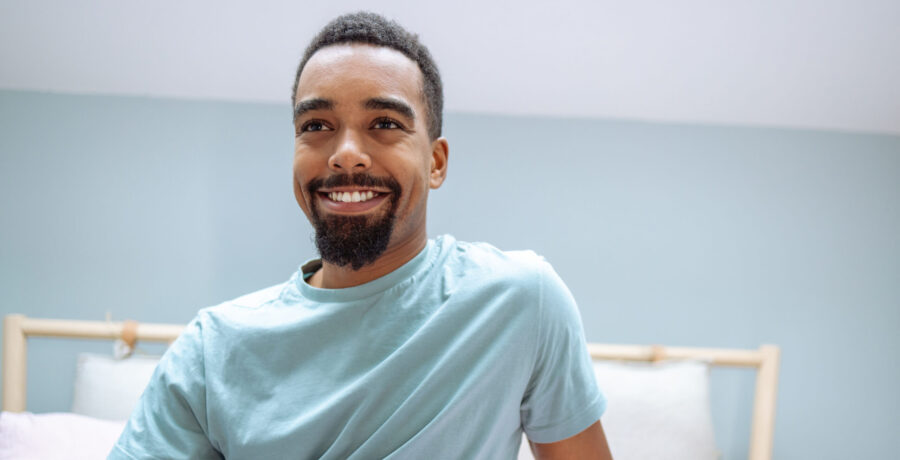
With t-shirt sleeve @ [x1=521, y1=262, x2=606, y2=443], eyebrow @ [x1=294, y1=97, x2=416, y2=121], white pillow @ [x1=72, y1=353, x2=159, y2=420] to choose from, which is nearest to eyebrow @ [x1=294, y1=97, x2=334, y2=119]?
eyebrow @ [x1=294, y1=97, x2=416, y2=121]

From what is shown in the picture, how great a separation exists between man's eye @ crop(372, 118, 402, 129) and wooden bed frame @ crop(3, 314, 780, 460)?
0.86 m

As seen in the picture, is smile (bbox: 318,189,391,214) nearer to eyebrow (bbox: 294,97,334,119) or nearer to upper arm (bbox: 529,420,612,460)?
eyebrow (bbox: 294,97,334,119)

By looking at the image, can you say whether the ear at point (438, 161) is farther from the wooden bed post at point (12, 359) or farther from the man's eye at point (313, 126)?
the wooden bed post at point (12, 359)

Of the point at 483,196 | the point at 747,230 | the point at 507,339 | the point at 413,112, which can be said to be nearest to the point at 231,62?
the point at 483,196

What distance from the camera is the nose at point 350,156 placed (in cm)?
85

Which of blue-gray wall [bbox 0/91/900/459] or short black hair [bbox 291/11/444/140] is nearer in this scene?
short black hair [bbox 291/11/444/140]

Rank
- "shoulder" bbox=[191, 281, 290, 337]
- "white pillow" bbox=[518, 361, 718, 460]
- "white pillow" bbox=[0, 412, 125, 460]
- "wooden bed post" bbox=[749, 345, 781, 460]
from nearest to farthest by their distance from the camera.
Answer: "shoulder" bbox=[191, 281, 290, 337]
"white pillow" bbox=[0, 412, 125, 460]
"white pillow" bbox=[518, 361, 718, 460]
"wooden bed post" bbox=[749, 345, 781, 460]

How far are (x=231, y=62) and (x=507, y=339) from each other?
1.07m

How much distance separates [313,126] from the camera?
916 mm

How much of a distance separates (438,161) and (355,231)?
187 millimetres

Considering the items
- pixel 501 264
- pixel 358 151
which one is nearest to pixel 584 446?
pixel 501 264

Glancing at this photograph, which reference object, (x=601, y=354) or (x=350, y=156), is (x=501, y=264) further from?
(x=601, y=354)

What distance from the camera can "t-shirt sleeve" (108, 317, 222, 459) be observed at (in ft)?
2.96

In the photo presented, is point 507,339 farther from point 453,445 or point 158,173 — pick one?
point 158,173
